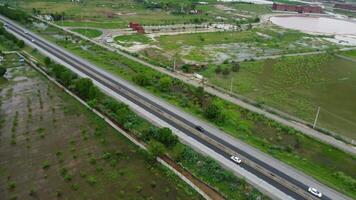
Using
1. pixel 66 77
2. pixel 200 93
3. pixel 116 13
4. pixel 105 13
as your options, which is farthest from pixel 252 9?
pixel 66 77

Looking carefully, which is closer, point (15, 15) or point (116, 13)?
point (15, 15)

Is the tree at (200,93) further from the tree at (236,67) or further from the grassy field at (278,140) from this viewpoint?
the tree at (236,67)

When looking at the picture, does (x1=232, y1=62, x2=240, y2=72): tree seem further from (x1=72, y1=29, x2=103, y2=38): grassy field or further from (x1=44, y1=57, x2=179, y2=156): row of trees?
(x1=72, y1=29, x2=103, y2=38): grassy field

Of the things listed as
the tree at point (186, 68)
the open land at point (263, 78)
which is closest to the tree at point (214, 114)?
the open land at point (263, 78)

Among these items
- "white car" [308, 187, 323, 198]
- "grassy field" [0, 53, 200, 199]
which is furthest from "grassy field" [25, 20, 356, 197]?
"grassy field" [0, 53, 200, 199]

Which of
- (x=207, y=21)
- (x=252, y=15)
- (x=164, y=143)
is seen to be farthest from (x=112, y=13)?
(x=164, y=143)

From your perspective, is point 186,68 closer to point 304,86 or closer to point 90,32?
point 304,86

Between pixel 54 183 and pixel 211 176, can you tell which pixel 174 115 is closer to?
pixel 211 176
